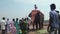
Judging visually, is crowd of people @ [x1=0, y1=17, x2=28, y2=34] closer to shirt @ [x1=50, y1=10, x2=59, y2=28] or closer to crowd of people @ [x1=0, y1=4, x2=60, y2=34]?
crowd of people @ [x1=0, y1=4, x2=60, y2=34]

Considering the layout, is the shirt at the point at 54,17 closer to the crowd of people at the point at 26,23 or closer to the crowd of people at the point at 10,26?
the crowd of people at the point at 26,23

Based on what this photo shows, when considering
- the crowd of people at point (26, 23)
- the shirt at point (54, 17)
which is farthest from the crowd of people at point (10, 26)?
the shirt at point (54, 17)

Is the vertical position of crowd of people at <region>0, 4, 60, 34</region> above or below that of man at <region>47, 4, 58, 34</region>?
below

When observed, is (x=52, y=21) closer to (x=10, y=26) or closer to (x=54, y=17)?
(x=54, y=17)

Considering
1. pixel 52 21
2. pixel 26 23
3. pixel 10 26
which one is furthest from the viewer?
pixel 10 26

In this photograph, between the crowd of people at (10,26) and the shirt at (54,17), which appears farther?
the crowd of people at (10,26)

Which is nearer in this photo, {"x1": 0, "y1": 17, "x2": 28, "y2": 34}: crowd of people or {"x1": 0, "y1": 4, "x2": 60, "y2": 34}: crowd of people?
{"x1": 0, "y1": 4, "x2": 60, "y2": 34}: crowd of people

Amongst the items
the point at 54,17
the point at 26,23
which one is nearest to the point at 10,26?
A: the point at 26,23

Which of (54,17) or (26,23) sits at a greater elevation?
(54,17)

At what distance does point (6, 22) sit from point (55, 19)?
953cm

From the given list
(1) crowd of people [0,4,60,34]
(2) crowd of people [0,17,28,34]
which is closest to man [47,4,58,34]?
(1) crowd of people [0,4,60,34]

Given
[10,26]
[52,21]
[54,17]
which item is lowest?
[10,26]

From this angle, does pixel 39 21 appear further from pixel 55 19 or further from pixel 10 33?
pixel 55 19

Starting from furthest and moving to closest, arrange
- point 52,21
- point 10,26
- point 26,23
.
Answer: point 10,26 → point 26,23 → point 52,21
